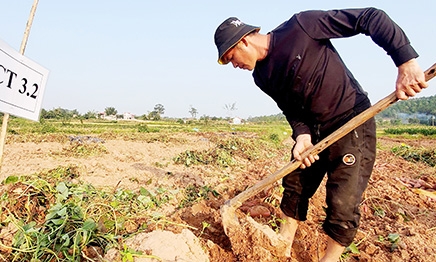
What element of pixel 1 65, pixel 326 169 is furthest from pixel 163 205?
pixel 1 65

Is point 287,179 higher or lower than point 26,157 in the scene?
higher

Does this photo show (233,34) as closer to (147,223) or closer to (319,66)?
(319,66)

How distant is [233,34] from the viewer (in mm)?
1904

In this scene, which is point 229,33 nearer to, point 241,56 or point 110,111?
point 241,56

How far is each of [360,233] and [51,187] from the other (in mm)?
2692

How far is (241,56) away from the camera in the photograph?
2.00 metres

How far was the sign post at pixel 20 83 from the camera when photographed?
1778 mm

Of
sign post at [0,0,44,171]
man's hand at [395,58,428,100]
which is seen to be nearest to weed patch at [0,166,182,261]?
sign post at [0,0,44,171]

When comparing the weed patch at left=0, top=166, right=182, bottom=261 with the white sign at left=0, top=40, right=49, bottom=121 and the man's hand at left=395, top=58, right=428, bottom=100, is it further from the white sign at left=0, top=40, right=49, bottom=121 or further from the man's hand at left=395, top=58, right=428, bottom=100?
the man's hand at left=395, top=58, right=428, bottom=100

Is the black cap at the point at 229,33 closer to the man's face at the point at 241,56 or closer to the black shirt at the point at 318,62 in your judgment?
the man's face at the point at 241,56

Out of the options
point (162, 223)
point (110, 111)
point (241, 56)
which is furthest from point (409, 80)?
point (110, 111)

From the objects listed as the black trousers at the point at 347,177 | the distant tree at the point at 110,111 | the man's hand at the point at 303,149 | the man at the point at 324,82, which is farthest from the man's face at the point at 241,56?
the distant tree at the point at 110,111

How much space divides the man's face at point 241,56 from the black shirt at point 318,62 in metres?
0.09

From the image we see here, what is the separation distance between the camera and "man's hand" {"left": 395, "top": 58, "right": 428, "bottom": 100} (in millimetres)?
1660
